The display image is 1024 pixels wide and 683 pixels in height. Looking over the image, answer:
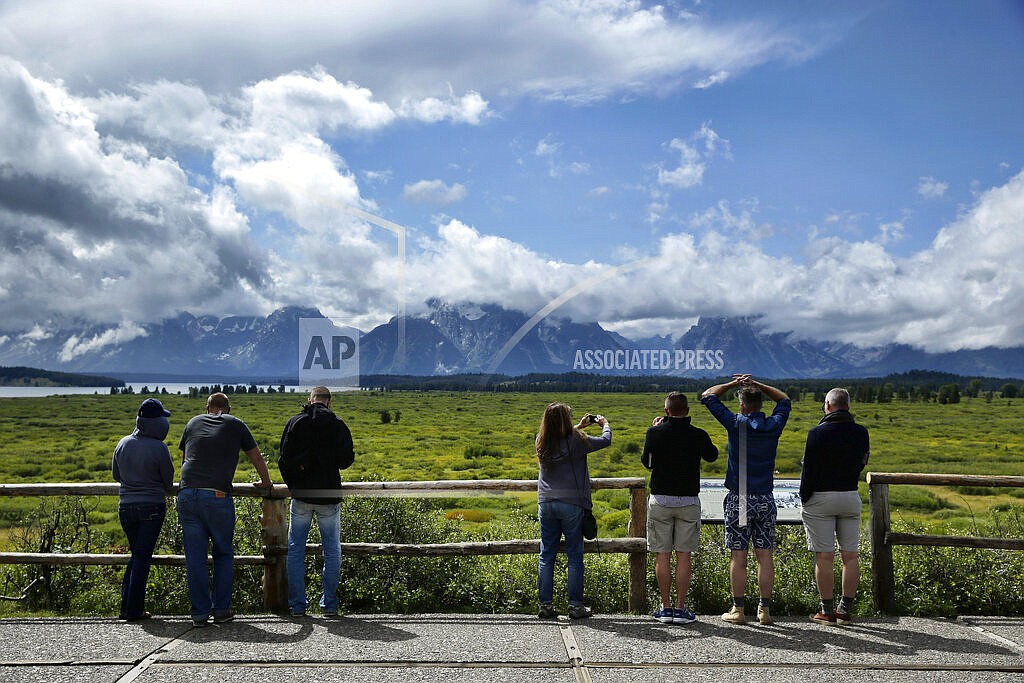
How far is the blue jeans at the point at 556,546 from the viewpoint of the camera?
6.23 metres

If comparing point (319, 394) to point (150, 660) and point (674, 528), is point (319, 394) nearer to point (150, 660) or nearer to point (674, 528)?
point (150, 660)

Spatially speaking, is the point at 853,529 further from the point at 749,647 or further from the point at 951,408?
the point at 951,408

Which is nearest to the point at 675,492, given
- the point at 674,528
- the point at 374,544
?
the point at 674,528

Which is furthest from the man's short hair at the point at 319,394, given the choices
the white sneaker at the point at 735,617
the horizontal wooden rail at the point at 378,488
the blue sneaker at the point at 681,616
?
the white sneaker at the point at 735,617

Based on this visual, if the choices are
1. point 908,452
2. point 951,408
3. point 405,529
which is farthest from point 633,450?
point 951,408

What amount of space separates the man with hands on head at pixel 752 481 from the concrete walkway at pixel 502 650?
1.58 feet

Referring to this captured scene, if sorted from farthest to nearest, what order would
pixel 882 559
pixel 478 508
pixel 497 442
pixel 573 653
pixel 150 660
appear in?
pixel 497 442 < pixel 478 508 < pixel 882 559 < pixel 573 653 < pixel 150 660

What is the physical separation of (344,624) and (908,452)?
83.2 m

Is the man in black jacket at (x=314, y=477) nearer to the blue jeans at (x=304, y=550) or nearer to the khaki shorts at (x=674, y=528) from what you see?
the blue jeans at (x=304, y=550)

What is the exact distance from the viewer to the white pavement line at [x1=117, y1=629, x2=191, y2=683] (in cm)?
500

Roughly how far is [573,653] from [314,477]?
95.3 inches

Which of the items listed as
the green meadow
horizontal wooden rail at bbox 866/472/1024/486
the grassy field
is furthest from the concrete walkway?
the grassy field

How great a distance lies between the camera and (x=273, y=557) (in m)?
6.68

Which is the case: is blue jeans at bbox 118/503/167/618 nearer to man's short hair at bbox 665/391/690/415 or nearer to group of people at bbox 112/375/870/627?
group of people at bbox 112/375/870/627
